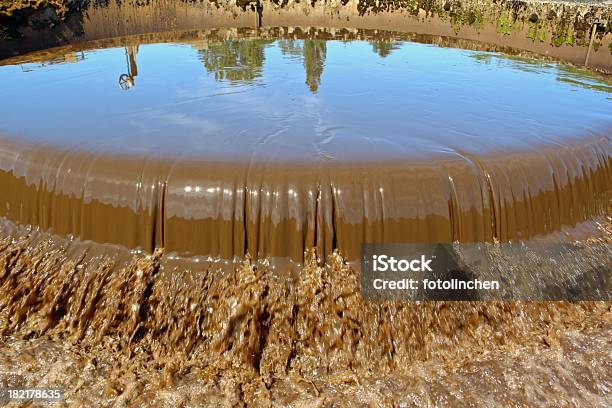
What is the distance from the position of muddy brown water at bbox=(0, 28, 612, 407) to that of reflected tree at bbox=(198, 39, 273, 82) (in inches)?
180

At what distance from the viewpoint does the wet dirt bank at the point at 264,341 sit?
14.4ft

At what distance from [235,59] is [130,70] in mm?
2769

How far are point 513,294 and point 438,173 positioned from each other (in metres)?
1.64

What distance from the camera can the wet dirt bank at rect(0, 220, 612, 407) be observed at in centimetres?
438

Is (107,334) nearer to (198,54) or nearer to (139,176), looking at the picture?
(139,176)

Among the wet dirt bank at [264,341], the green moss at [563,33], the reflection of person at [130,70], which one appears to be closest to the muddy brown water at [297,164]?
the reflection of person at [130,70]

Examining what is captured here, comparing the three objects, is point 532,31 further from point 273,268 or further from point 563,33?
point 273,268

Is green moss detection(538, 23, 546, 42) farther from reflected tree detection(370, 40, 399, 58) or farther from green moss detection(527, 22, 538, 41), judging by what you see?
reflected tree detection(370, 40, 399, 58)

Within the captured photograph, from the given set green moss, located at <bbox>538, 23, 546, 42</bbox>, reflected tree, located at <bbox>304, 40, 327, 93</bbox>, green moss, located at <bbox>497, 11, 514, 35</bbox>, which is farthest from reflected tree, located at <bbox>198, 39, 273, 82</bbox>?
green moss, located at <bbox>538, 23, 546, 42</bbox>

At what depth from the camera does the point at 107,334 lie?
4.81 metres

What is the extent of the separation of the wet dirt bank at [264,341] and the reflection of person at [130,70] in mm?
4977

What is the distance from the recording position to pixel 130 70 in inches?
416

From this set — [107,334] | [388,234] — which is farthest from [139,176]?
[388,234]

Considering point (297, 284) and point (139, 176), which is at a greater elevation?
point (139, 176)
